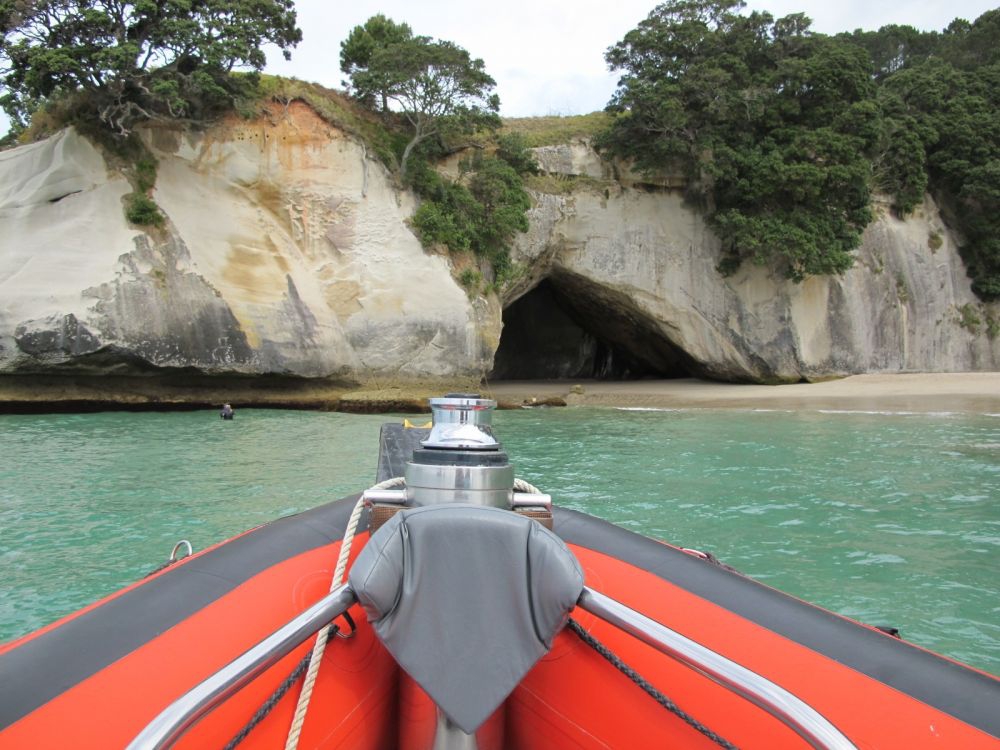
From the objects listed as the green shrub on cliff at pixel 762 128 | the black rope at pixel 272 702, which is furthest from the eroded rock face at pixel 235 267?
the black rope at pixel 272 702

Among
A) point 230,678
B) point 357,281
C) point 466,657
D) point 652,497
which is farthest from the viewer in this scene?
point 357,281

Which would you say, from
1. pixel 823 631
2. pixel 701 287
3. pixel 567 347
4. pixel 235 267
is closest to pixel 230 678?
pixel 823 631

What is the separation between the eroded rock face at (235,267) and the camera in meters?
12.3

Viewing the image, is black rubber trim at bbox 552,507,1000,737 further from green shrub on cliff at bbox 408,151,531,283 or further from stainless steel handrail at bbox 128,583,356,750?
green shrub on cliff at bbox 408,151,531,283

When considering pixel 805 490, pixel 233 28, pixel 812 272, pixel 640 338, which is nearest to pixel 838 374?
pixel 812 272

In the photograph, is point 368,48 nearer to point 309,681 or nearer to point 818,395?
point 818,395

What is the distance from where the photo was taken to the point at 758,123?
738 inches

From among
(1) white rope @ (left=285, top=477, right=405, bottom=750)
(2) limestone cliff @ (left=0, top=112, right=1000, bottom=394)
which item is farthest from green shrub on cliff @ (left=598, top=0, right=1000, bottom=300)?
(1) white rope @ (left=285, top=477, right=405, bottom=750)

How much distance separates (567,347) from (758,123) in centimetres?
1117

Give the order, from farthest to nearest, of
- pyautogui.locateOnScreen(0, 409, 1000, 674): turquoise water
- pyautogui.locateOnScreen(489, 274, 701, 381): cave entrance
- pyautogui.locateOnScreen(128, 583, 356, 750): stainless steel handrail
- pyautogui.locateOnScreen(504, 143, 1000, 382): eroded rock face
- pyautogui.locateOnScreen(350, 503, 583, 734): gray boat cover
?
pyautogui.locateOnScreen(489, 274, 701, 381): cave entrance < pyautogui.locateOnScreen(504, 143, 1000, 382): eroded rock face < pyautogui.locateOnScreen(0, 409, 1000, 674): turquoise water < pyautogui.locateOnScreen(350, 503, 583, 734): gray boat cover < pyautogui.locateOnScreen(128, 583, 356, 750): stainless steel handrail

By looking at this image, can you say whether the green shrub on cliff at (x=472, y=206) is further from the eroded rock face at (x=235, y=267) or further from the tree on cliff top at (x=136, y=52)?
the tree on cliff top at (x=136, y=52)

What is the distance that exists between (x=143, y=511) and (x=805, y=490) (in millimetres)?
5535

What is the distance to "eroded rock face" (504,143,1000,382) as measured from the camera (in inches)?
753

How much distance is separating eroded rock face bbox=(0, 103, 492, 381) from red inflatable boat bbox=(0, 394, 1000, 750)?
1217 centimetres
